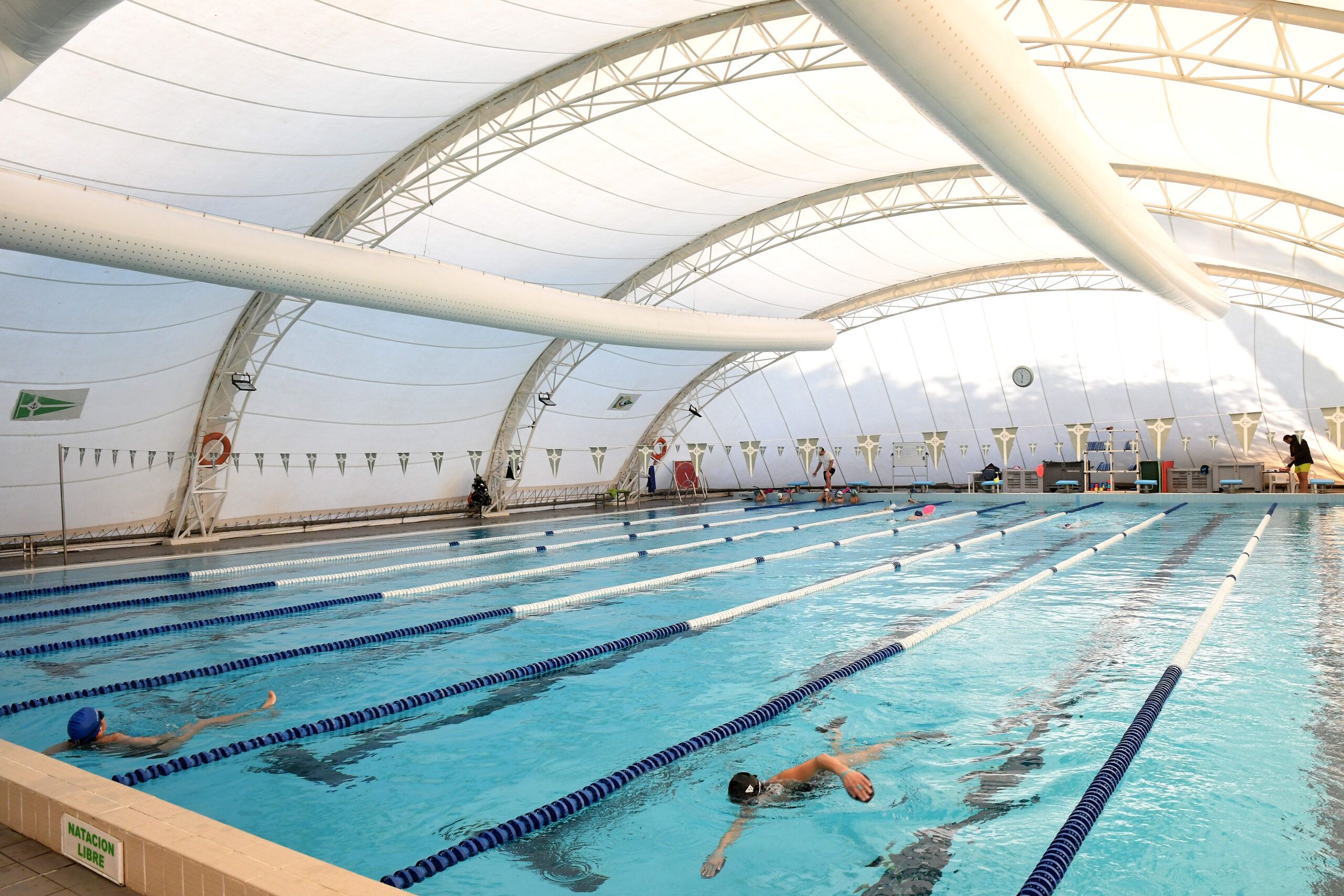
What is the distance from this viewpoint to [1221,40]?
27.2ft

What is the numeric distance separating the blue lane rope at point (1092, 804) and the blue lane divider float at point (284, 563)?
34.8 feet

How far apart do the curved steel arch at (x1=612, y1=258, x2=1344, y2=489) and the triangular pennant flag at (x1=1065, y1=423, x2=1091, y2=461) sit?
3.50m

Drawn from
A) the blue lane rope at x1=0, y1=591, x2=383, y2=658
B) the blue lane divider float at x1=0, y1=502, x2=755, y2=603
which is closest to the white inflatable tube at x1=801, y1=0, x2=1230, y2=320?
the blue lane rope at x1=0, y1=591, x2=383, y2=658

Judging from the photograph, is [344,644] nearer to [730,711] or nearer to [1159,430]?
[730,711]

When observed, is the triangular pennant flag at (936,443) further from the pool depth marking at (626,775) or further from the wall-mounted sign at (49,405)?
the wall-mounted sign at (49,405)

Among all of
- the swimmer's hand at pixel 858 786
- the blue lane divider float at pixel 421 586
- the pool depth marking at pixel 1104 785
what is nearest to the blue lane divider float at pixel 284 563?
the blue lane divider float at pixel 421 586

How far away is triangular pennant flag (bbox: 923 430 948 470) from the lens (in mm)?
24156

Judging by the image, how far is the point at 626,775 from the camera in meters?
4.27

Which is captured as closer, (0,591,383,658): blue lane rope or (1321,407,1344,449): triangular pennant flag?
(0,591,383,658): blue lane rope

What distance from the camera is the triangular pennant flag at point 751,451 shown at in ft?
89.7

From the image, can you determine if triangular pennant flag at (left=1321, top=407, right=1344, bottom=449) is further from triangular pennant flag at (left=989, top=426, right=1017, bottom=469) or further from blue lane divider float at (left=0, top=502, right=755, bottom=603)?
blue lane divider float at (left=0, top=502, right=755, bottom=603)

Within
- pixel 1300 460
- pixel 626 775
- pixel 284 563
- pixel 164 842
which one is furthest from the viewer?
pixel 1300 460

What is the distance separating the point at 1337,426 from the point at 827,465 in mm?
12445

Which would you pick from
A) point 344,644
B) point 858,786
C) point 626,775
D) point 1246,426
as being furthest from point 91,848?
point 1246,426
